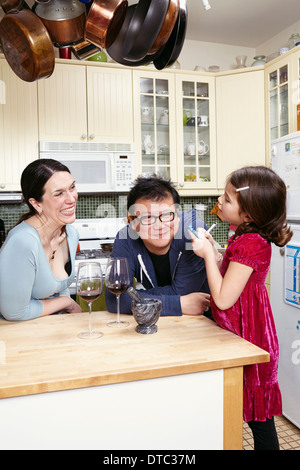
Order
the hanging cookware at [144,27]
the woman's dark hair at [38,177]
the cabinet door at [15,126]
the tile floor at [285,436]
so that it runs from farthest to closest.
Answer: the cabinet door at [15,126] < the tile floor at [285,436] < the woman's dark hair at [38,177] < the hanging cookware at [144,27]

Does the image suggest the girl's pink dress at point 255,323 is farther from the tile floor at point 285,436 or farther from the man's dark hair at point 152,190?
the tile floor at point 285,436

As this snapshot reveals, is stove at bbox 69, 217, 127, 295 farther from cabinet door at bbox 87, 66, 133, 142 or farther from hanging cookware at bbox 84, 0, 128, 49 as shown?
hanging cookware at bbox 84, 0, 128, 49

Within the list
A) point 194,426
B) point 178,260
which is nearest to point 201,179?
point 178,260

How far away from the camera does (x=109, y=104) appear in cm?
322

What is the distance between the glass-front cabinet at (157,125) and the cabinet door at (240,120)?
0.43 m

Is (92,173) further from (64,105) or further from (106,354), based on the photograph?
(106,354)

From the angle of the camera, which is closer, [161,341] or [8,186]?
[161,341]

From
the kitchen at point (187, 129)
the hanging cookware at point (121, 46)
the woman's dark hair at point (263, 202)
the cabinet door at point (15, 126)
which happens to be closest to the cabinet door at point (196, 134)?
the kitchen at point (187, 129)

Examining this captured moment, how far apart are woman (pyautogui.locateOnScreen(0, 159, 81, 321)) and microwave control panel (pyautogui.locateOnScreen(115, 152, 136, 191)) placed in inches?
63.1

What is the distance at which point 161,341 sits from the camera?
108 cm

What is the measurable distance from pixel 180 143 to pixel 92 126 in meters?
0.78

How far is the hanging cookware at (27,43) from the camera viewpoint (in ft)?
5.00
